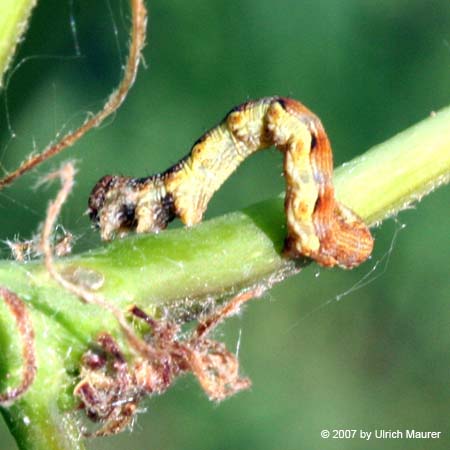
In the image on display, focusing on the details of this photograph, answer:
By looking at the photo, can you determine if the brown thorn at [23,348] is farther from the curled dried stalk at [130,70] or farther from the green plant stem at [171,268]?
the curled dried stalk at [130,70]

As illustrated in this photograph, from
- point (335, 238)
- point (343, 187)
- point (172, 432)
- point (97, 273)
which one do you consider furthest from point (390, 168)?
point (172, 432)

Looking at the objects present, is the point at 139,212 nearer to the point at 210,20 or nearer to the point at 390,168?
the point at 390,168

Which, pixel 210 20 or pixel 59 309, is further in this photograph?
pixel 210 20

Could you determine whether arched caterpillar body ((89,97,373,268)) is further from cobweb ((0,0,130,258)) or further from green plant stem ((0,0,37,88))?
cobweb ((0,0,130,258))

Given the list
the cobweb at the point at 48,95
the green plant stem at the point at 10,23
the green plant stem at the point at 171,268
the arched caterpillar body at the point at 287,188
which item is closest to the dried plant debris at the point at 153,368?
the green plant stem at the point at 171,268

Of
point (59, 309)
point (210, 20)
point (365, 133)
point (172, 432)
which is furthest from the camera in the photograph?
point (210, 20)

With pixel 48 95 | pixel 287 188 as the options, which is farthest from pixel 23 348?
pixel 48 95
